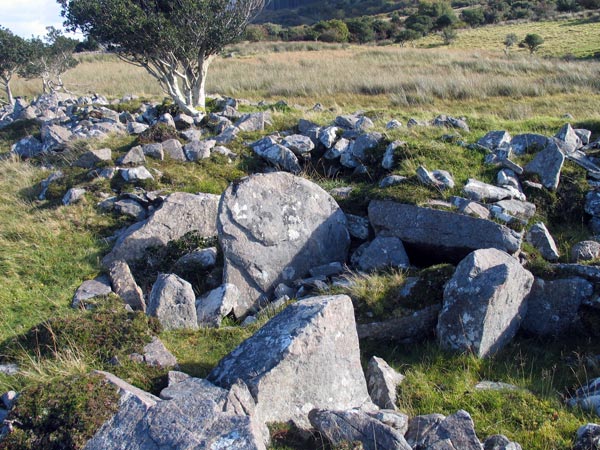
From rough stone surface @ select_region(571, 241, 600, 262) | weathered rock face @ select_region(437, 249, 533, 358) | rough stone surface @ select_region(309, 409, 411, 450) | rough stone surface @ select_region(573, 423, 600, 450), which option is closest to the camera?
rough stone surface @ select_region(309, 409, 411, 450)

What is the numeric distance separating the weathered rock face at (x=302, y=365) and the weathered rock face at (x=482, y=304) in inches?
54.5

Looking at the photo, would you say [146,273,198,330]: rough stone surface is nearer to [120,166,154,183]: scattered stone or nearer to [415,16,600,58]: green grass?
[120,166,154,183]: scattered stone

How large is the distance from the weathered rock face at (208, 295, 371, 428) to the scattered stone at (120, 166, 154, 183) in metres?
Result: 6.90

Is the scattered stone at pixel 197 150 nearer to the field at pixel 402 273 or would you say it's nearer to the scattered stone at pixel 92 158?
the field at pixel 402 273

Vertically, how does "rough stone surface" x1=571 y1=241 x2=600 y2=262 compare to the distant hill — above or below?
below

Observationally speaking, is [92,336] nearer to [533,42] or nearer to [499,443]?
[499,443]

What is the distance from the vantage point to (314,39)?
190 ft

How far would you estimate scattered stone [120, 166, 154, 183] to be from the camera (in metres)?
11.0

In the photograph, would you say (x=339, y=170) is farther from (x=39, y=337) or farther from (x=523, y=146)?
(x=39, y=337)

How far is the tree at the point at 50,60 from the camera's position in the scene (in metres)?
30.7

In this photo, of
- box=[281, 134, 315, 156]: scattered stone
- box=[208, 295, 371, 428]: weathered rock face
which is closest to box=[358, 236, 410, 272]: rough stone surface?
box=[208, 295, 371, 428]: weathered rock face

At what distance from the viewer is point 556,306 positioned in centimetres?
633

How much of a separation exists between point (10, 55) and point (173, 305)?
28.0 m

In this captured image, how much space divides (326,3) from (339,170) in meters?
101
